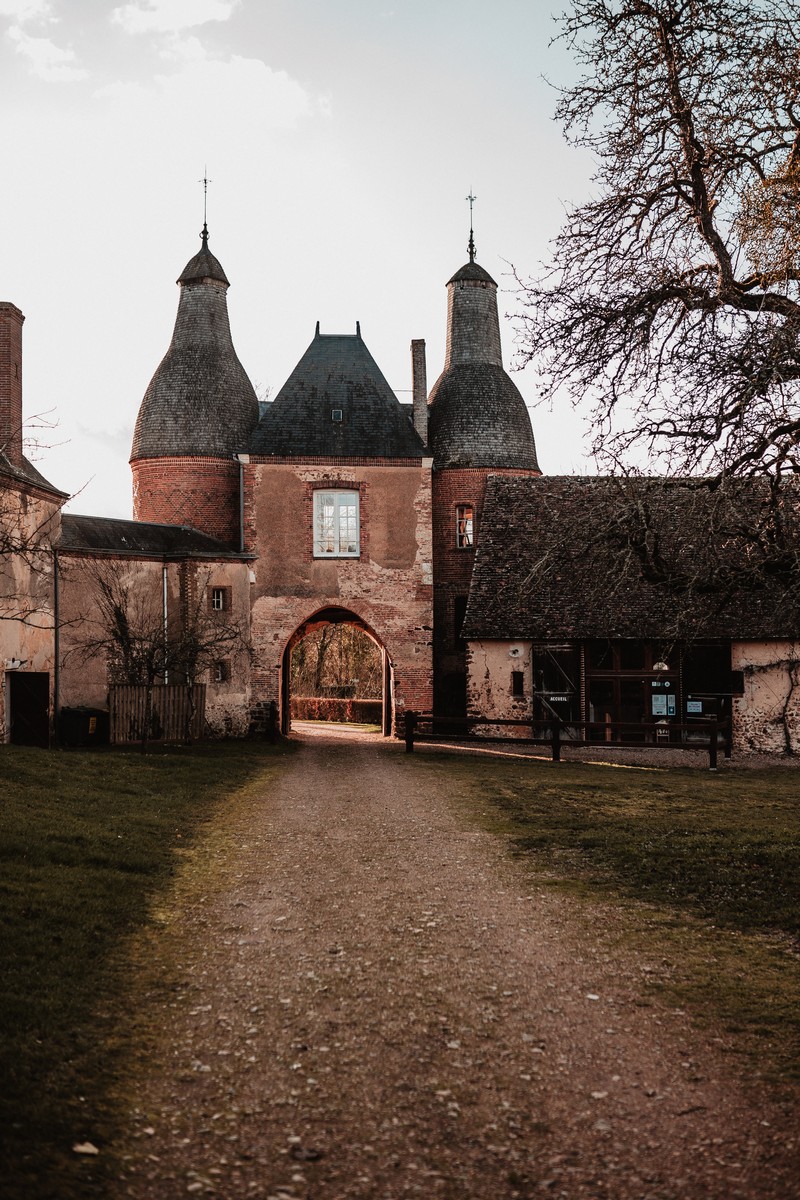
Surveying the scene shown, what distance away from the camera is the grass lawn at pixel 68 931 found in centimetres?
457

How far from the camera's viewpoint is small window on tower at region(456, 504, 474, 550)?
98.4 ft

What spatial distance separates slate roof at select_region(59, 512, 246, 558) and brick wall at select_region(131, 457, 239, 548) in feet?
1.88

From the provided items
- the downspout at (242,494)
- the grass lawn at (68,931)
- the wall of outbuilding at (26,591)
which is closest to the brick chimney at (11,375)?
the wall of outbuilding at (26,591)

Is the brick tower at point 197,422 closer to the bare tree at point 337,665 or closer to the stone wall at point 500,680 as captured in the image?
the stone wall at point 500,680

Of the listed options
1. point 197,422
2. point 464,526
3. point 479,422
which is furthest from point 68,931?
point 479,422

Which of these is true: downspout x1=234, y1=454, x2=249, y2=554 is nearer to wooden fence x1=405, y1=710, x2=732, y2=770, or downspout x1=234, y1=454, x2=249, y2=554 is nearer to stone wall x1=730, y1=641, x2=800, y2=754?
wooden fence x1=405, y1=710, x2=732, y2=770

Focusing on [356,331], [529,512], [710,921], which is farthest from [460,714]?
[710,921]

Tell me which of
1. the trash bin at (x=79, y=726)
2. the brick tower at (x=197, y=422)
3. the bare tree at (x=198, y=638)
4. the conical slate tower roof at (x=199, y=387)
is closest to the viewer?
the trash bin at (x=79, y=726)

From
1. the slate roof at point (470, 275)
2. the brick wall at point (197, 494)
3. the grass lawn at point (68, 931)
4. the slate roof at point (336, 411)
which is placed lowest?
the grass lawn at point (68, 931)

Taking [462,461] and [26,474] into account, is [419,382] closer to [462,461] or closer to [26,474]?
[462,461]

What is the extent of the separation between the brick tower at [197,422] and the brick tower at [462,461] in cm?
556

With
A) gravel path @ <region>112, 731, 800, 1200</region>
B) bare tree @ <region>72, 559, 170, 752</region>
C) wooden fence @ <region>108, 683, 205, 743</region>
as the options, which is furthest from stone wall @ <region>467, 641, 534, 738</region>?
gravel path @ <region>112, 731, 800, 1200</region>

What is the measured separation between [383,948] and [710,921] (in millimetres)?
2747

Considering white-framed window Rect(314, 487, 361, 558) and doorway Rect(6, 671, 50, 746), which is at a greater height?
white-framed window Rect(314, 487, 361, 558)
